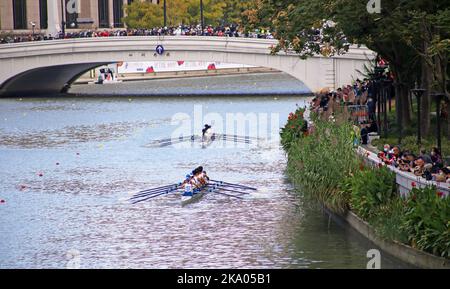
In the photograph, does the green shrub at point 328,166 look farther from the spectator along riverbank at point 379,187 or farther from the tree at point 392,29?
the tree at point 392,29

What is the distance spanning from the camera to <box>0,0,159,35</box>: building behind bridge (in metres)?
139

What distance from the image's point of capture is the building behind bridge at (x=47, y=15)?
139000 millimetres

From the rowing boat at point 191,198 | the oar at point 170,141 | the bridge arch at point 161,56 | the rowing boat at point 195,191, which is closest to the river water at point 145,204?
the rowing boat at point 191,198

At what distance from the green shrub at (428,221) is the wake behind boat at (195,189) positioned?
15038 mm

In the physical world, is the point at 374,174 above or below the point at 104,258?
above

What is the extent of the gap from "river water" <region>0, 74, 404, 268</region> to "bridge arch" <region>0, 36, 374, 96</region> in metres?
7.86

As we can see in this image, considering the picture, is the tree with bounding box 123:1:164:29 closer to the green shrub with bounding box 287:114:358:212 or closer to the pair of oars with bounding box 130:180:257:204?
the pair of oars with bounding box 130:180:257:204

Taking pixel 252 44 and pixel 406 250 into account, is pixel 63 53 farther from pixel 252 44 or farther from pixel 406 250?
pixel 406 250

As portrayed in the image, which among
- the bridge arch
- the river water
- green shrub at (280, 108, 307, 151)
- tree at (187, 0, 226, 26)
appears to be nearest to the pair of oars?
the river water

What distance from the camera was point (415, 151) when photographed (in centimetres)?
4134

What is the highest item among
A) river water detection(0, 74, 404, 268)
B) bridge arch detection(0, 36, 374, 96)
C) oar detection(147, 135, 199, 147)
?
bridge arch detection(0, 36, 374, 96)

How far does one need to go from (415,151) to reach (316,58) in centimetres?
5381

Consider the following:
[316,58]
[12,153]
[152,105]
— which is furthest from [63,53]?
[12,153]

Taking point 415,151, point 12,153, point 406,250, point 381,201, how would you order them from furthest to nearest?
point 12,153, point 415,151, point 381,201, point 406,250
